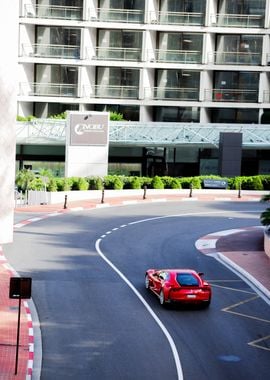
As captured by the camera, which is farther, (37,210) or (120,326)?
(37,210)

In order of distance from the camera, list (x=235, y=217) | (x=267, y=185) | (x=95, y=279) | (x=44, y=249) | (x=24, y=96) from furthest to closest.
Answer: (x=24, y=96) < (x=267, y=185) < (x=235, y=217) < (x=44, y=249) < (x=95, y=279)

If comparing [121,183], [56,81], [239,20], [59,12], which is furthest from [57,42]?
[121,183]

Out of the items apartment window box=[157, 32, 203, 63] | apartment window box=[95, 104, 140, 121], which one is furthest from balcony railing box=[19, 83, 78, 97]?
apartment window box=[157, 32, 203, 63]

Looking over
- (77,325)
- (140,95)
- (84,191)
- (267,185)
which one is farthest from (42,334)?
(140,95)

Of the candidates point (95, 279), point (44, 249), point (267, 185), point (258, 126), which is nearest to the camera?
point (95, 279)

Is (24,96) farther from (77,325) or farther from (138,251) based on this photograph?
(77,325)

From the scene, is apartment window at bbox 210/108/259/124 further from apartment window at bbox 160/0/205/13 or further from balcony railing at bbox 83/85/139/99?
apartment window at bbox 160/0/205/13

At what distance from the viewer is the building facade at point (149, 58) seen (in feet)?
236

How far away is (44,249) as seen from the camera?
3478cm

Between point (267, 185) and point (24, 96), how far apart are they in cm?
2601

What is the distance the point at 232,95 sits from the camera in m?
73.0

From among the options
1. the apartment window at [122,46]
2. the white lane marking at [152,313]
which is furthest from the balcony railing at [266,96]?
the white lane marking at [152,313]

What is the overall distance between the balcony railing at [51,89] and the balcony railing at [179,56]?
901cm

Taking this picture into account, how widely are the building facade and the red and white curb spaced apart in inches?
1213
